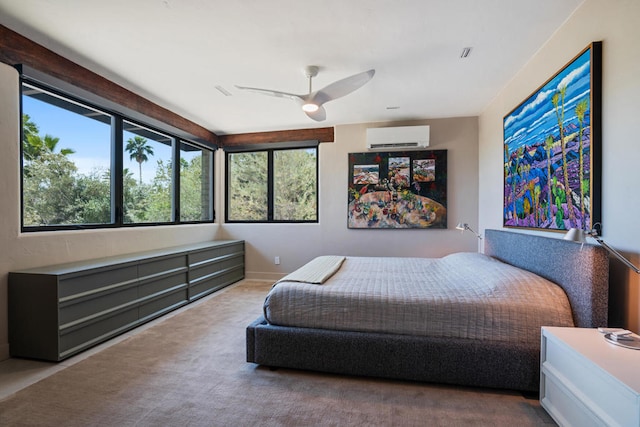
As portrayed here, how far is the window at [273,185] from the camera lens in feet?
15.8

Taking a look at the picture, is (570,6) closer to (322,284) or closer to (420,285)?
(420,285)

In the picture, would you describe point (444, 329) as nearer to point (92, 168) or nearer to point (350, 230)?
point (350, 230)

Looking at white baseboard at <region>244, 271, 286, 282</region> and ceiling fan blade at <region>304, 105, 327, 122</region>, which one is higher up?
ceiling fan blade at <region>304, 105, 327, 122</region>

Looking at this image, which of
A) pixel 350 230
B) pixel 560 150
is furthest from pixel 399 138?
pixel 560 150

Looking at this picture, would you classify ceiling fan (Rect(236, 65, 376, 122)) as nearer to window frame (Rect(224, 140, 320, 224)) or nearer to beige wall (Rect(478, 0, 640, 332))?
beige wall (Rect(478, 0, 640, 332))

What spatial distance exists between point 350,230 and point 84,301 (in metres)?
3.29

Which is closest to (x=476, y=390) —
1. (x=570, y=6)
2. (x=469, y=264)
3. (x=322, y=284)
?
(x=469, y=264)

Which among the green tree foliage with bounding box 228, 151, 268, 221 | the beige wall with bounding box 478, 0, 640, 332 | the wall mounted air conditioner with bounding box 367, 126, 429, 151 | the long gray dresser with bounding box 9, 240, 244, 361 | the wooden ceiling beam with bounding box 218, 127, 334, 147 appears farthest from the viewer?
the green tree foliage with bounding box 228, 151, 268, 221

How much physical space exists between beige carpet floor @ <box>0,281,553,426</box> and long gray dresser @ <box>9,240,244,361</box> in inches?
10.4

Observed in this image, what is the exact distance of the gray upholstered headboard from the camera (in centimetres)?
158

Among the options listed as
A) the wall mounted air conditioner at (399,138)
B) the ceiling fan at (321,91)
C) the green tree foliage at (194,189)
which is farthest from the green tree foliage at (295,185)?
the ceiling fan at (321,91)

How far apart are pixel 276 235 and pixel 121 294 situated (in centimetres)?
248

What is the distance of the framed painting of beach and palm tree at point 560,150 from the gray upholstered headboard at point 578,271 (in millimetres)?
193

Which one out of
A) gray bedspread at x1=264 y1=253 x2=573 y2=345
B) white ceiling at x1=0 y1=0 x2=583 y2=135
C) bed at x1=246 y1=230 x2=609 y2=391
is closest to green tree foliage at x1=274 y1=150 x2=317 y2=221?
white ceiling at x1=0 y1=0 x2=583 y2=135
